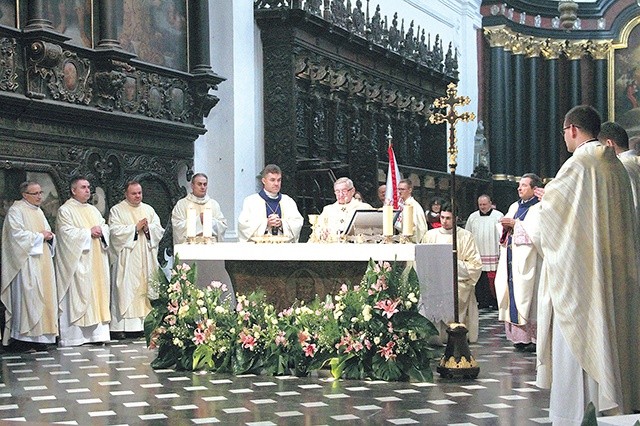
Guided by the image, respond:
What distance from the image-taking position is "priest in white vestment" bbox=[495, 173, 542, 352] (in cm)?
1083

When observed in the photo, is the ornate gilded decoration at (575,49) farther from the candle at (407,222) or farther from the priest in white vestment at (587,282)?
the priest in white vestment at (587,282)

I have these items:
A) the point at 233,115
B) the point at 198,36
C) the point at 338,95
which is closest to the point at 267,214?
the point at 233,115

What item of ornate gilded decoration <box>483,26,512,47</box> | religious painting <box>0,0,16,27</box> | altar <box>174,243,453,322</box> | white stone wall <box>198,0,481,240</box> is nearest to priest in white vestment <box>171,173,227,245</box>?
white stone wall <box>198,0,481,240</box>

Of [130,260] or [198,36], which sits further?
[198,36]

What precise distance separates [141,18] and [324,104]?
393 centimetres

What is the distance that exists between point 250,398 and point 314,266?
2.02m

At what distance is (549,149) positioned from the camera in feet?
91.7

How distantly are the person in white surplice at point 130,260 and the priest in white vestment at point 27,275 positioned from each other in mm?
1253

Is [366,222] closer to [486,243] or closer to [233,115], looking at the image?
[233,115]

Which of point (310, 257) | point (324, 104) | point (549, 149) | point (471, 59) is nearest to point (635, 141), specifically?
point (310, 257)

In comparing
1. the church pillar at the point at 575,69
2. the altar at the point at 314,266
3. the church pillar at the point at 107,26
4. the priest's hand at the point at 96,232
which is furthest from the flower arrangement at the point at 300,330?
the church pillar at the point at 575,69

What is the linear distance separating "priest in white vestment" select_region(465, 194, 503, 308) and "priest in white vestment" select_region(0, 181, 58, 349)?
7.76m

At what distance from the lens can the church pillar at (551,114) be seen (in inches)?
1100

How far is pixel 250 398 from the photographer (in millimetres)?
A: 7793
